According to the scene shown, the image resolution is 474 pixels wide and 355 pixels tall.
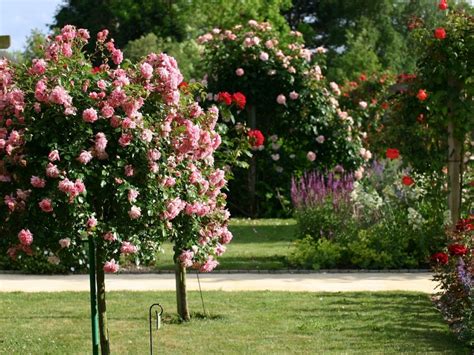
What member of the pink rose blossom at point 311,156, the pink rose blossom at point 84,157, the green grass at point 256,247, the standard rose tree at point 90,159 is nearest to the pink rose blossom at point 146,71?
the standard rose tree at point 90,159

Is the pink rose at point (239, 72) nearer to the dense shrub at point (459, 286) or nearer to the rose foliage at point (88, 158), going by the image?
the dense shrub at point (459, 286)

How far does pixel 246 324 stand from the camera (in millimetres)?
7723

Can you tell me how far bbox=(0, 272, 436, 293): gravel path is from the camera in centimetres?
970

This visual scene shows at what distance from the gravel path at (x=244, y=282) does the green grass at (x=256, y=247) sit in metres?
0.55

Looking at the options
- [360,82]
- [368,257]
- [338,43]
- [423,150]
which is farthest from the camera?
[338,43]

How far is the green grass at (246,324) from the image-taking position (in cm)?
690

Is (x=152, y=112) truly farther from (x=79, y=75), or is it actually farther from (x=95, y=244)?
(x=95, y=244)

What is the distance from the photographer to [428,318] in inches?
316

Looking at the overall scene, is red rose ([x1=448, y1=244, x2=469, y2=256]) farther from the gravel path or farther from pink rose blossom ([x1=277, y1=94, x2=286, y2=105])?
pink rose blossom ([x1=277, y1=94, x2=286, y2=105])

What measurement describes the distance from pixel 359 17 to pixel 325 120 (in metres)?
25.5

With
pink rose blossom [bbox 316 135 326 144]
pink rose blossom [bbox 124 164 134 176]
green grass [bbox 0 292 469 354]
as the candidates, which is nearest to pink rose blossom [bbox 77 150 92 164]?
pink rose blossom [bbox 124 164 134 176]

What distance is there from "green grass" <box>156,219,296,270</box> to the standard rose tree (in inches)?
204

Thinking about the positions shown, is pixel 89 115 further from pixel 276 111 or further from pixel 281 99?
pixel 276 111

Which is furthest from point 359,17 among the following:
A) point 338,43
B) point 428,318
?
point 428,318
